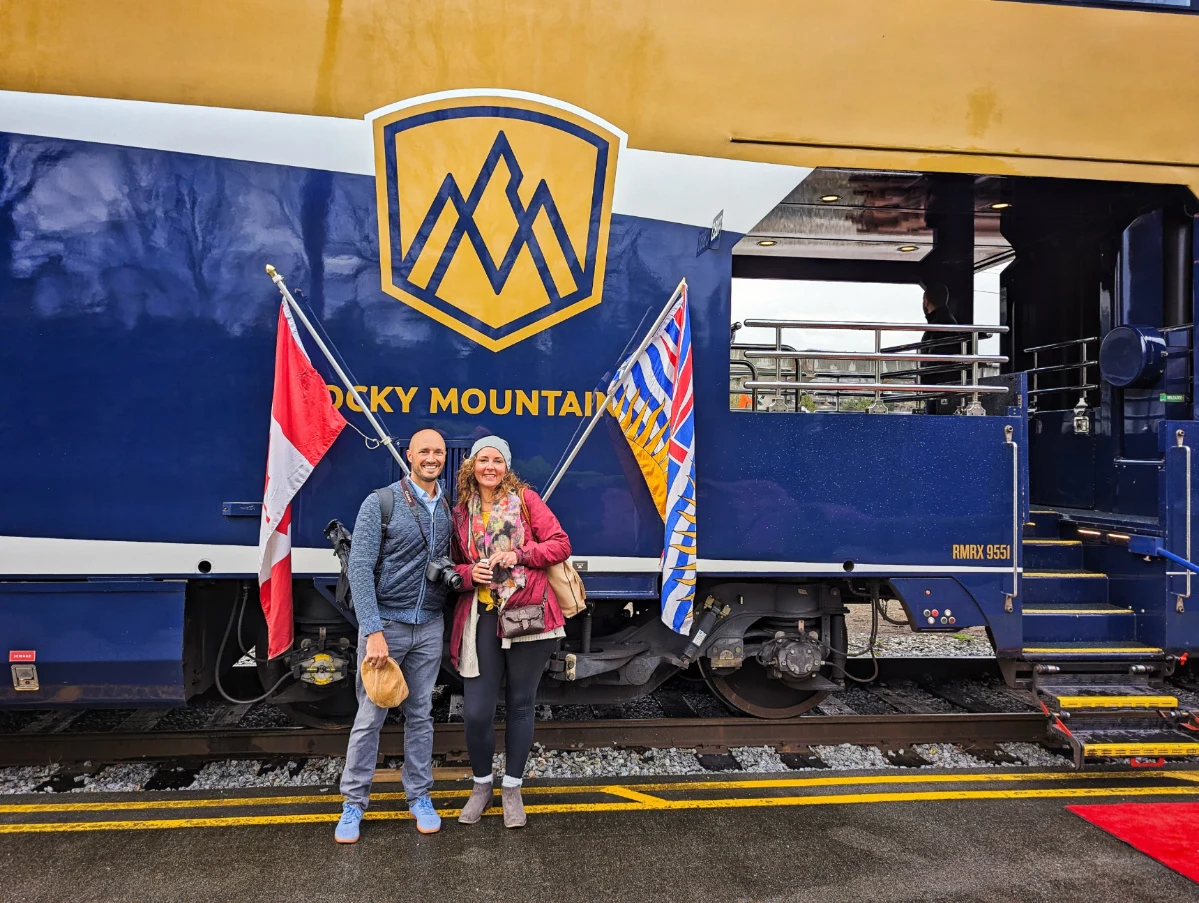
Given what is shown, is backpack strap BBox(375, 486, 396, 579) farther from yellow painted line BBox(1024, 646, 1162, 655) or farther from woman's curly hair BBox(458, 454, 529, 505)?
yellow painted line BBox(1024, 646, 1162, 655)

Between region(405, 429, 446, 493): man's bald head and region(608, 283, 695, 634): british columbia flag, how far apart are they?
0.91m

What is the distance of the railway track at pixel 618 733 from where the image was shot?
3.97m

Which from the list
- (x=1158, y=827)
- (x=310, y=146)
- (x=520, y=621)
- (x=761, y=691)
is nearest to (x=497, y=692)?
(x=520, y=621)

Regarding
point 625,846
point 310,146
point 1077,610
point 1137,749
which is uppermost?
point 310,146

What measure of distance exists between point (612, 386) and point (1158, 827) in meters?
3.29

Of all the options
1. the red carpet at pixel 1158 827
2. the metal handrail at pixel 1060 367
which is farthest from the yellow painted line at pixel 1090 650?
the metal handrail at pixel 1060 367

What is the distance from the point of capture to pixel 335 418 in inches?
137

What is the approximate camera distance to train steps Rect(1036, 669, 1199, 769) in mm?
3791

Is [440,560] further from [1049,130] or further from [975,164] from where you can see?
[1049,130]

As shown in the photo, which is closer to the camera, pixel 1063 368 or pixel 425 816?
pixel 425 816

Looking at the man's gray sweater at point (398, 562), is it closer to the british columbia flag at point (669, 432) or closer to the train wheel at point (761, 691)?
the british columbia flag at point (669, 432)

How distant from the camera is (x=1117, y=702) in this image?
3.94m

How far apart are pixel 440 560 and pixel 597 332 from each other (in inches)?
54.7

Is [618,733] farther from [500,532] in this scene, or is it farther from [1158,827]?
[1158,827]
